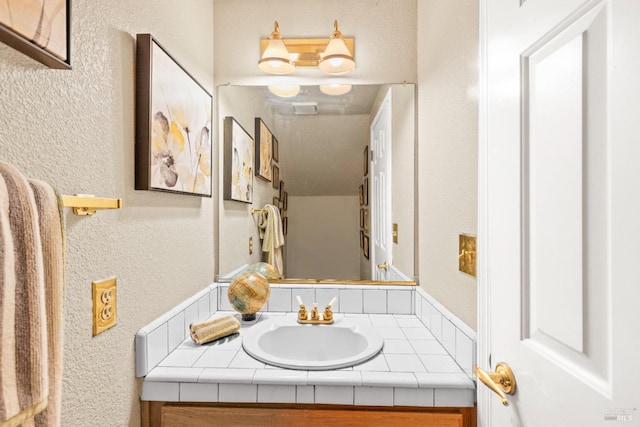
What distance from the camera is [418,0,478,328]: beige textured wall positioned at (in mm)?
938

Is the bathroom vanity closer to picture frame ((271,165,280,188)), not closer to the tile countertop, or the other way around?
the tile countertop

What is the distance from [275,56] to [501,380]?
1.41 m

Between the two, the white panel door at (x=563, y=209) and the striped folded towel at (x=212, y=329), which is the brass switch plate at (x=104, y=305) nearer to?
the striped folded towel at (x=212, y=329)

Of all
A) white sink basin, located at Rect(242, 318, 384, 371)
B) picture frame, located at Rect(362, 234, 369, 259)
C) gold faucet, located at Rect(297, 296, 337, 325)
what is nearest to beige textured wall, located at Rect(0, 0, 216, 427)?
white sink basin, located at Rect(242, 318, 384, 371)

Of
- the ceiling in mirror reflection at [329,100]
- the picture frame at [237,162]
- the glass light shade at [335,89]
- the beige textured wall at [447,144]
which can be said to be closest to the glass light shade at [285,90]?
the ceiling in mirror reflection at [329,100]

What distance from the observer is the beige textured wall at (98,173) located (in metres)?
0.58

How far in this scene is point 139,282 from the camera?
35.4 inches

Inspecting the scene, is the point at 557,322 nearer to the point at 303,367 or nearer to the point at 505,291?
the point at 505,291

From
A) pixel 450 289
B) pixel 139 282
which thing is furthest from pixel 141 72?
pixel 450 289

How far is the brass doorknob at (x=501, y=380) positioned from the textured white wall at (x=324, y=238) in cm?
85

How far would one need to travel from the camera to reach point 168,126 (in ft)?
3.28

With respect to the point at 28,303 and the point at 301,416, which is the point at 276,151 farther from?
the point at 28,303

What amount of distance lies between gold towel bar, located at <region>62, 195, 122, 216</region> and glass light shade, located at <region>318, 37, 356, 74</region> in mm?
1099

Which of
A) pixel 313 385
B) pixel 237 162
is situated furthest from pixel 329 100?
pixel 313 385
